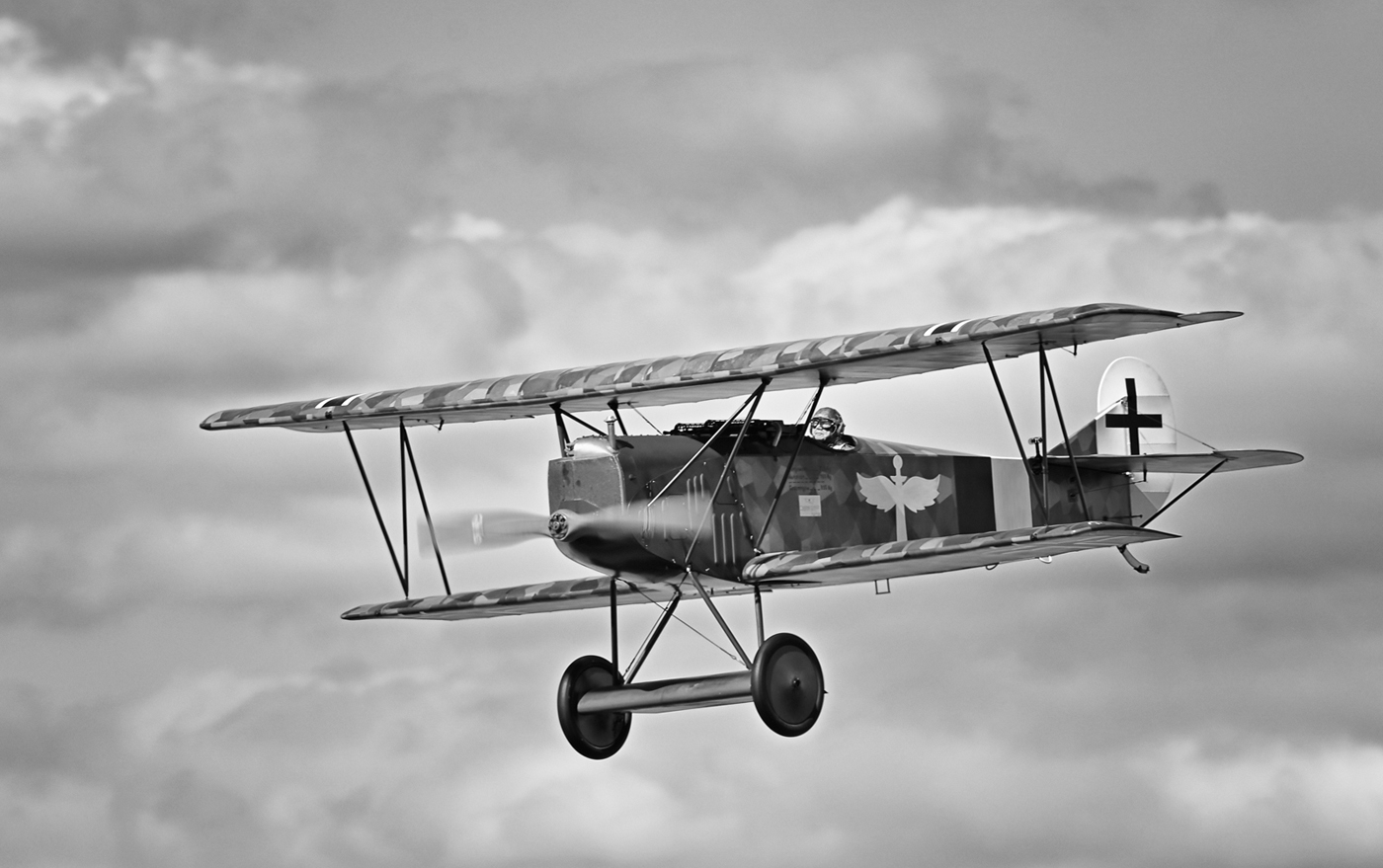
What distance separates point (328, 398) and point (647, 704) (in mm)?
5599

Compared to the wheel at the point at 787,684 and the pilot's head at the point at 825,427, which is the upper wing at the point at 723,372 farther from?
the wheel at the point at 787,684

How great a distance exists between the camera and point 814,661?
2047cm

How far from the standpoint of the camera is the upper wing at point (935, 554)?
1852 cm

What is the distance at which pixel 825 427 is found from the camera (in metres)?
22.0

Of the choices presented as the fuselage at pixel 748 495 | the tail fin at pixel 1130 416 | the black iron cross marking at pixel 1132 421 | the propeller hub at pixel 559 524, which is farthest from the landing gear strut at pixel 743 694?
the black iron cross marking at pixel 1132 421

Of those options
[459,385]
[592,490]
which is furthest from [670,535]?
[459,385]

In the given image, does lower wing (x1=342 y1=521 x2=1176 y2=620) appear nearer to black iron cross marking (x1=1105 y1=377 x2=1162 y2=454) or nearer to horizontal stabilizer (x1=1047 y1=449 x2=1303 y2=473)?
horizontal stabilizer (x1=1047 y1=449 x2=1303 y2=473)

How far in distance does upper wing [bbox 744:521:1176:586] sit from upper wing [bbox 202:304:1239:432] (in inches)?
68.0

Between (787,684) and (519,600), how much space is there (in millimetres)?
4322

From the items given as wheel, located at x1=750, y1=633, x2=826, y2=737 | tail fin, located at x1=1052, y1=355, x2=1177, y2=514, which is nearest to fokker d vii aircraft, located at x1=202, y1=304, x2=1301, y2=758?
wheel, located at x1=750, y1=633, x2=826, y2=737

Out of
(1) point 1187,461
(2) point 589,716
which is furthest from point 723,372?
(1) point 1187,461

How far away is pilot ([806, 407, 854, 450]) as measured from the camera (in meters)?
21.9

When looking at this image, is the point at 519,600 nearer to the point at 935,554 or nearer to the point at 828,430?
the point at 828,430

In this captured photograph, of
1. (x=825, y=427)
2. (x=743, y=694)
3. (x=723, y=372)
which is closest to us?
(x=743, y=694)
